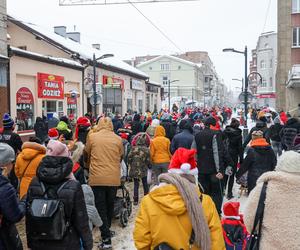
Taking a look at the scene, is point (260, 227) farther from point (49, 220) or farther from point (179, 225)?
point (49, 220)

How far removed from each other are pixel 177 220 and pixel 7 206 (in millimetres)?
1414

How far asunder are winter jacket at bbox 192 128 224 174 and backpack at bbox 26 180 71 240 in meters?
3.72

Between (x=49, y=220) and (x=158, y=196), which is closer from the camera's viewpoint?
(x=158, y=196)

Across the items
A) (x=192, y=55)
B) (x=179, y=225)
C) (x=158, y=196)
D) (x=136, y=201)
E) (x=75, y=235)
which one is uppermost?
(x=192, y=55)

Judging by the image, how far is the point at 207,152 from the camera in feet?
22.5

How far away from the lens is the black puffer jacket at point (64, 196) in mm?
3473

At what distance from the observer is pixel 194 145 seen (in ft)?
23.3

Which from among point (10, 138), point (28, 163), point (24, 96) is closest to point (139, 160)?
point (10, 138)

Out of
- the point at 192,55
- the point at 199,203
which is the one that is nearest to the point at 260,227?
the point at 199,203

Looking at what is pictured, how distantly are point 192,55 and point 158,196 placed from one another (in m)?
111

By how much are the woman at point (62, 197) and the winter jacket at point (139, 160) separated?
4.61 metres

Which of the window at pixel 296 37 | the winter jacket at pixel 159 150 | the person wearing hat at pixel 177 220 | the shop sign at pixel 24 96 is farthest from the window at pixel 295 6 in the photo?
the person wearing hat at pixel 177 220

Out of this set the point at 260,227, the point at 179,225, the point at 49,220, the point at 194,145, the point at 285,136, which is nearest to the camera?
the point at 179,225

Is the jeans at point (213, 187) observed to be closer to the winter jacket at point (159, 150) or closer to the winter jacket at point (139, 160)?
the winter jacket at point (159, 150)
